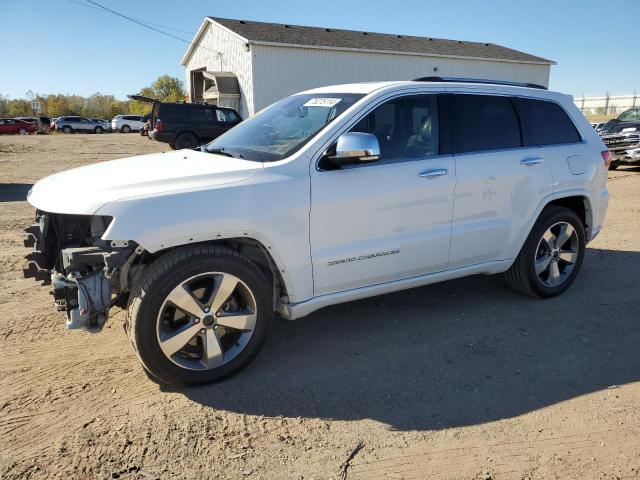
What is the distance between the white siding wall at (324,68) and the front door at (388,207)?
70.0 ft

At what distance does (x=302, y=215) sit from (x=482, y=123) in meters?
1.94

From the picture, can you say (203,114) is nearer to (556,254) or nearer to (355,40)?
(355,40)

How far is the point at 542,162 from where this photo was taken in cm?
449

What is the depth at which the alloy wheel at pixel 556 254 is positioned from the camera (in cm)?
472

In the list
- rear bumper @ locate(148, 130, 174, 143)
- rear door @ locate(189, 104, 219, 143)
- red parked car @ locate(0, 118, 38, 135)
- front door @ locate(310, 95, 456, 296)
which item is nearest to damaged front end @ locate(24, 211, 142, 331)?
front door @ locate(310, 95, 456, 296)

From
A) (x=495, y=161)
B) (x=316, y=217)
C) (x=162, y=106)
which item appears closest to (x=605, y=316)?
(x=495, y=161)

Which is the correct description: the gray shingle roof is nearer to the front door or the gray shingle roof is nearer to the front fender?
the front door

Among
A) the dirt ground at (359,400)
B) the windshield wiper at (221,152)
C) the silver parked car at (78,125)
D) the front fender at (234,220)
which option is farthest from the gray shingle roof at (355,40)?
the silver parked car at (78,125)

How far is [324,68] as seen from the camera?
26062 mm

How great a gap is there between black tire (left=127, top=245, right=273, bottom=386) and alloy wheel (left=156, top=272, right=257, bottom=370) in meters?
0.03

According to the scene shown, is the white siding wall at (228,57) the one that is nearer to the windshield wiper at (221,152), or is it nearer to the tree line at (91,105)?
the windshield wiper at (221,152)

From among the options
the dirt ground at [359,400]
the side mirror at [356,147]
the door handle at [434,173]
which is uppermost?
the side mirror at [356,147]

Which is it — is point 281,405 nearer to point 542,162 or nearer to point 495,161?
point 495,161

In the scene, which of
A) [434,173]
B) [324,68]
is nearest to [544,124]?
[434,173]
